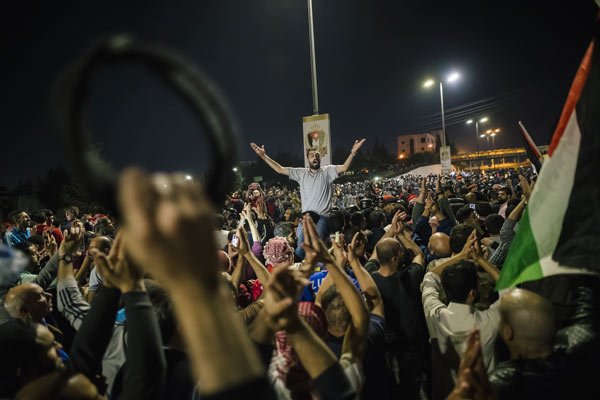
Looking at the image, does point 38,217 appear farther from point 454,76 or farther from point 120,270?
point 454,76

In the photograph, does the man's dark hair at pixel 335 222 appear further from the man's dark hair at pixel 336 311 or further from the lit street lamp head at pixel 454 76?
the lit street lamp head at pixel 454 76

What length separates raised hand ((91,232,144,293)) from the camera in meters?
1.69

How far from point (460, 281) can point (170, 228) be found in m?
2.73

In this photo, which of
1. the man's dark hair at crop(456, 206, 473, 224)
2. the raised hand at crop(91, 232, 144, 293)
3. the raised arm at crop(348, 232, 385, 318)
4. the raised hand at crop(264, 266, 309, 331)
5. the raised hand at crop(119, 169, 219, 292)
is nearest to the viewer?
the raised hand at crop(119, 169, 219, 292)

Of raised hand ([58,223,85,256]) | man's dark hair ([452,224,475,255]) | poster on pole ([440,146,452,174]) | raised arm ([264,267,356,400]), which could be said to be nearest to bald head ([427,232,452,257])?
man's dark hair ([452,224,475,255])

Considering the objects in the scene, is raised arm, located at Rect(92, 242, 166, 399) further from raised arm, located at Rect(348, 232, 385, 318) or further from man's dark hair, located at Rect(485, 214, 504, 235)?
man's dark hair, located at Rect(485, 214, 504, 235)

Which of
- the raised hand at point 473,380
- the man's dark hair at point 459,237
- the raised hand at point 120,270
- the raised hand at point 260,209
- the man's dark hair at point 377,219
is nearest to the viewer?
the raised hand at point 473,380

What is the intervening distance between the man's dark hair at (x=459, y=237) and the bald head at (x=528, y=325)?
8.04ft

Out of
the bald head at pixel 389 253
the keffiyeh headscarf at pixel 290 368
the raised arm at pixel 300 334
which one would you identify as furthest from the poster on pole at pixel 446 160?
the raised arm at pixel 300 334

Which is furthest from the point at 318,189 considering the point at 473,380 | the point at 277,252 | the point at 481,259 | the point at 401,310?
the point at 473,380

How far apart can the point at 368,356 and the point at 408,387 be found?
1501mm

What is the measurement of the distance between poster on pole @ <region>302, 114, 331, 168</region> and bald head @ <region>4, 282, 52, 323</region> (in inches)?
252

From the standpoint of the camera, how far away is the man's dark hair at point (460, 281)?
107 inches

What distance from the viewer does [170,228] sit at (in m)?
0.66
